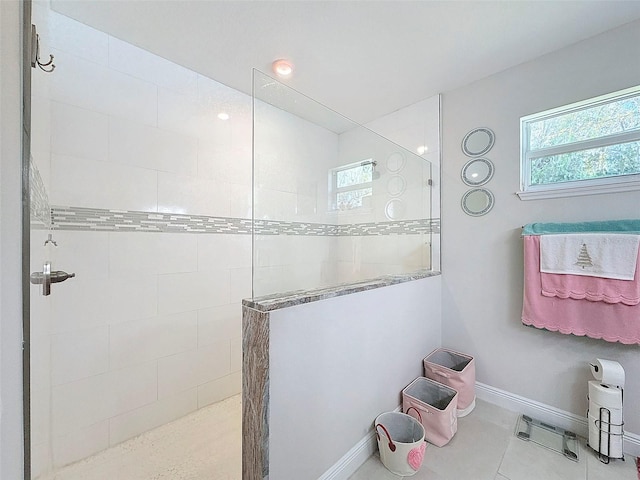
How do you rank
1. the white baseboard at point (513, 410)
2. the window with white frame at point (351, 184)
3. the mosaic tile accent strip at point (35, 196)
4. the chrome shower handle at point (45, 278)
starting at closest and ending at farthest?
1. the mosaic tile accent strip at point (35, 196)
2. the chrome shower handle at point (45, 278)
3. the white baseboard at point (513, 410)
4. the window with white frame at point (351, 184)

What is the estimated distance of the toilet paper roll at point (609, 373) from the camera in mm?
1363

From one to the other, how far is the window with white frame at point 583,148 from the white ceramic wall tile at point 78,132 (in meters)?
2.67

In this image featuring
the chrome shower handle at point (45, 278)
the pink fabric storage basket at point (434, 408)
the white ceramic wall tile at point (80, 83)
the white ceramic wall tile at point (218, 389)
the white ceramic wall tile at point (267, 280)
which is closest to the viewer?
the chrome shower handle at point (45, 278)

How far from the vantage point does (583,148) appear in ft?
5.29

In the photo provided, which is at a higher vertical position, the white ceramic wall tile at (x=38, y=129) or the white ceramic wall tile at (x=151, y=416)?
the white ceramic wall tile at (x=38, y=129)

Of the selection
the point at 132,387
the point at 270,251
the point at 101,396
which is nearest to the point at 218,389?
the point at 132,387

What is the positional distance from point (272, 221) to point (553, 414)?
2.15m

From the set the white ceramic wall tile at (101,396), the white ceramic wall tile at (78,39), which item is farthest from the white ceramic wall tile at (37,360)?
the white ceramic wall tile at (78,39)

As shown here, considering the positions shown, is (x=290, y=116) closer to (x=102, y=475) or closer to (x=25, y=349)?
(x=25, y=349)

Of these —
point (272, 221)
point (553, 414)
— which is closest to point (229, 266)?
point (272, 221)

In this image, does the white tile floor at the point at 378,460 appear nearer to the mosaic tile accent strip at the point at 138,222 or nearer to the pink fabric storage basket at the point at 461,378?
the pink fabric storage basket at the point at 461,378

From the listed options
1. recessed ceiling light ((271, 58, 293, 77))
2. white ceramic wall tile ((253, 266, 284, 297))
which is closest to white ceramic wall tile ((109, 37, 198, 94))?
recessed ceiling light ((271, 58, 293, 77))

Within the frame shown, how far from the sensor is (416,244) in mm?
2250

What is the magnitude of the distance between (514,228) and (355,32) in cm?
165
